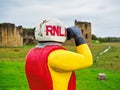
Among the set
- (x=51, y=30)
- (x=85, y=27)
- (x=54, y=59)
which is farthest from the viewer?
(x=85, y=27)

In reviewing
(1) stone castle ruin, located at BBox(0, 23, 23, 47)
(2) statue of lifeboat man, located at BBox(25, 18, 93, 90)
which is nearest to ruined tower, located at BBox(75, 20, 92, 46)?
(1) stone castle ruin, located at BBox(0, 23, 23, 47)

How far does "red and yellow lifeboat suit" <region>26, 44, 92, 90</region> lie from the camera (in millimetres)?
4258

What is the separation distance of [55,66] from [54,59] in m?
0.08

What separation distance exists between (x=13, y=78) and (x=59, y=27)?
751cm

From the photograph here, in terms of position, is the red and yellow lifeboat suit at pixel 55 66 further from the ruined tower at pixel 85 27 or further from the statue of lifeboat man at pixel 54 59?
the ruined tower at pixel 85 27

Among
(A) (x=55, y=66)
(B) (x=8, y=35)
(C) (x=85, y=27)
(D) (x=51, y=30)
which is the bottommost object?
(B) (x=8, y=35)

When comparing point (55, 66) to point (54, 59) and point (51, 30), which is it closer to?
point (54, 59)

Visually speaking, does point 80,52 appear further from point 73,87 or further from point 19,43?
point 19,43

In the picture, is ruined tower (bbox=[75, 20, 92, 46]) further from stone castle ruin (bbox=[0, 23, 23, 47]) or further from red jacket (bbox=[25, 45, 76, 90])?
red jacket (bbox=[25, 45, 76, 90])

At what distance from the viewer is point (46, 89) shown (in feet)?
14.2

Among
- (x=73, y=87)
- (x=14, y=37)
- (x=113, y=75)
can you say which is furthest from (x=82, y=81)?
(x=14, y=37)

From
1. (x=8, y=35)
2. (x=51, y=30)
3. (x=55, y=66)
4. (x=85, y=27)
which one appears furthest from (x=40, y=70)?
(x=85, y=27)

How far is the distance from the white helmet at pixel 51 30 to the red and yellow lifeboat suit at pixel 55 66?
104mm

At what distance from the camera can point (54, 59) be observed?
Result: 168 inches
